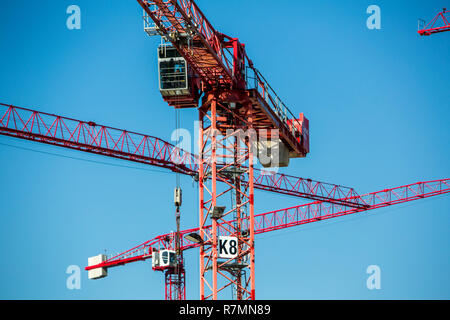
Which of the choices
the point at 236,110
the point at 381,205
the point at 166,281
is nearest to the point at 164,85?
the point at 236,110

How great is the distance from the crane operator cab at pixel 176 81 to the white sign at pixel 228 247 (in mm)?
10681

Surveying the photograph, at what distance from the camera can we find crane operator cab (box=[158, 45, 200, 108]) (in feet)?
237

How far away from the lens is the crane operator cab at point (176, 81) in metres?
72.2

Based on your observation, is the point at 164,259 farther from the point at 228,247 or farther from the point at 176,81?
the point at 228,247

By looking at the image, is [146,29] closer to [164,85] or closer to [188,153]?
[164,85]

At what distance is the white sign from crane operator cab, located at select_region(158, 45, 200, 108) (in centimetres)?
1068

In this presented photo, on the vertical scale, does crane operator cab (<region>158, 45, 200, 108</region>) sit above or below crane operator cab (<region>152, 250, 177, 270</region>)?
above

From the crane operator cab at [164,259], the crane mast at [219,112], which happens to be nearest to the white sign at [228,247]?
the crane mast at [219,112]

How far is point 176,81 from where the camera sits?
7281 cm

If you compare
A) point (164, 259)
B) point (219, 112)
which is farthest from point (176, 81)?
point (164, 259)

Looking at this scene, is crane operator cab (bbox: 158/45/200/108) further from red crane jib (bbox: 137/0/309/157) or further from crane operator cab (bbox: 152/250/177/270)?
crane operator cab (bbox: 152/250/177/270)

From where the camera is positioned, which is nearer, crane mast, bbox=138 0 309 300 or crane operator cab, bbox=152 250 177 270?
crane mast, bbox=138 0 309 300

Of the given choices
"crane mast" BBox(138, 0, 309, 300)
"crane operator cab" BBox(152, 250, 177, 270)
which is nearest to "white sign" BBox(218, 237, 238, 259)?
"crane mast" BBox(138, 0, 309, 300)

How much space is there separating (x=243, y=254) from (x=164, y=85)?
1345 centimetres
